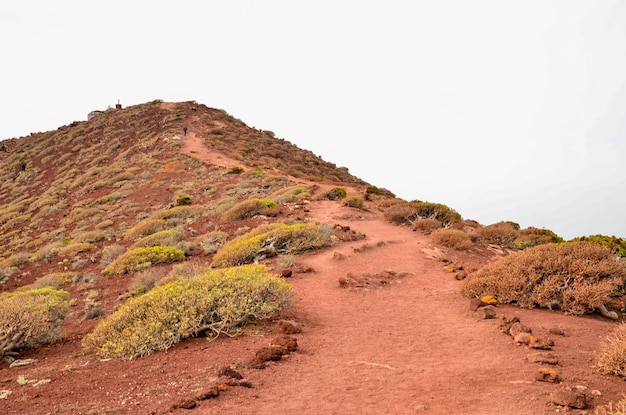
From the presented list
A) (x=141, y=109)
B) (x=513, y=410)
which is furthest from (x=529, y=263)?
(x=141, y=109)

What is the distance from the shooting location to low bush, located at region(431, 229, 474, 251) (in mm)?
12891

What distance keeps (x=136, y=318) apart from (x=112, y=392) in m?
1.96

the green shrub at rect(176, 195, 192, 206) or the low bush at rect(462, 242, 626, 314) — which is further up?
the green shrub at rect(176, 195, 192, 206)

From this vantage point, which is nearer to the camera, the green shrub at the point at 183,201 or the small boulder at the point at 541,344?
the small boulder at the point at 541,344

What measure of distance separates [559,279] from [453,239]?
17.0 ft

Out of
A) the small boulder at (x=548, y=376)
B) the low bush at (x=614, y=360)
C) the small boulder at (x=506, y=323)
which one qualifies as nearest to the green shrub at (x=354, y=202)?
the small boulder at (x=506, y=323)

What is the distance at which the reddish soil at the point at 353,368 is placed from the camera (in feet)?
14.7

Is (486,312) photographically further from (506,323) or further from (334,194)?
(334,194)

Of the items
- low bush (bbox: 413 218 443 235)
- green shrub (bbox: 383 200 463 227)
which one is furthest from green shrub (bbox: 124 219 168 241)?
low bush (bbox: 413 218 443 235)

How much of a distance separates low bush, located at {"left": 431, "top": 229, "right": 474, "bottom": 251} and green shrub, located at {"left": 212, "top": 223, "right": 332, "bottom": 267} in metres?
3.48

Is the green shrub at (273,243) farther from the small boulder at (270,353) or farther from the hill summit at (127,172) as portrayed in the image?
the hill summit at (127,172)

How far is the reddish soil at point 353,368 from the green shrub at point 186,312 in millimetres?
246

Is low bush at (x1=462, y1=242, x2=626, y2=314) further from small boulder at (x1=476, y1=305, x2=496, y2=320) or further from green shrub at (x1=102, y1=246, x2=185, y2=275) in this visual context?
green shrub at (x1=102, y1=246, x2=185, y2=275)

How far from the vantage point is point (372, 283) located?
9836 mm
